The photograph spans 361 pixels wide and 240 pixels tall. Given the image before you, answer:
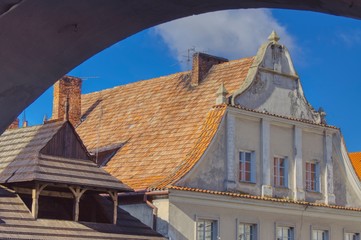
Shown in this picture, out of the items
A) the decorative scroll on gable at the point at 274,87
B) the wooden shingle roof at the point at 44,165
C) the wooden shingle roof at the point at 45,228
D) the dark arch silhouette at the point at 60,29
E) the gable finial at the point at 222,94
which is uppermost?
the decorative scroll on gable at the point at 274,87

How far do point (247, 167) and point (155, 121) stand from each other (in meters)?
3.46

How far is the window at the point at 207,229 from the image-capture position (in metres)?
20.7

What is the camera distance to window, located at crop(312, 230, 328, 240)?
23.7 meters

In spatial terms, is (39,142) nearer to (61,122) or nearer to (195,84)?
(61,122)

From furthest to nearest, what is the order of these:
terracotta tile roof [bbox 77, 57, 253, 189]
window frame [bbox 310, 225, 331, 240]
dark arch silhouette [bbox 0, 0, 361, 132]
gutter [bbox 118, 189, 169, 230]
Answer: window frame [bbox 310, 225, 331, 240], terracotta tile roof [bbox 77, 57, 253, 189], gutter [bbox 118, 189, 169, 230], dark arch silhouette [bbox 0, 0, 361, 132]

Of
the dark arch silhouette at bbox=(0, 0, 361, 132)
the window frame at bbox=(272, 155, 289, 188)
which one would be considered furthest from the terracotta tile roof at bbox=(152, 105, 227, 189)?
the dark arch silhouette at bbox=(0, 0, 361, 132)

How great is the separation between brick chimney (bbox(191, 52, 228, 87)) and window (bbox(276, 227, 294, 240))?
5.46 metres

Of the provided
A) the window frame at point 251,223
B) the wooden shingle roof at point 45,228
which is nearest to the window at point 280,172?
the window frame at point 251,223

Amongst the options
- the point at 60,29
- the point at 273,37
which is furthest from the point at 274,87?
the point at 60,29

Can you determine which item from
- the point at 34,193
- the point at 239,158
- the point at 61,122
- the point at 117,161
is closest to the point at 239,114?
the point at 239,158

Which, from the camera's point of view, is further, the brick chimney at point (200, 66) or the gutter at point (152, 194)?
the brick chimney at point (200, 66)

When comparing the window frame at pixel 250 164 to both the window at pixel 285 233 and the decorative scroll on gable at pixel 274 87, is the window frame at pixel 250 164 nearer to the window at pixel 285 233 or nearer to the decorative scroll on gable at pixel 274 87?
the decorative scroll on gable at pixel 274 87

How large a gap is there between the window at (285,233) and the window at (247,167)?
68.6 inches

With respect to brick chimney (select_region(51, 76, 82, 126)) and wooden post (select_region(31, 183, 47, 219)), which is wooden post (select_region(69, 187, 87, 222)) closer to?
wooden post (select_region(31, 183, 47, 219))
